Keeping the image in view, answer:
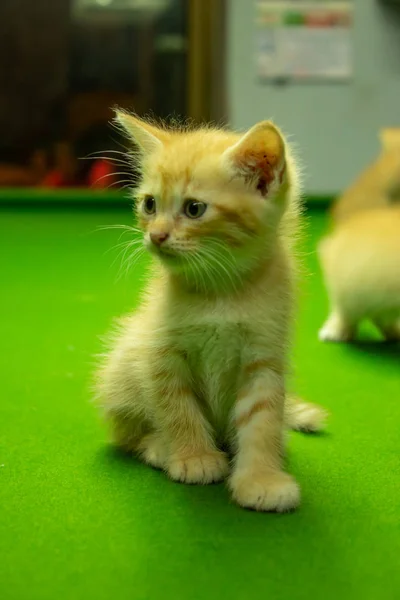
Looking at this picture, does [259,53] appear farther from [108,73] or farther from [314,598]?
[314,598]

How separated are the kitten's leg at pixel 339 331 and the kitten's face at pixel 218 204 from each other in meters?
1.16

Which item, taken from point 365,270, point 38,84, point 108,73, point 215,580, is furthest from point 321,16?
point 215,580

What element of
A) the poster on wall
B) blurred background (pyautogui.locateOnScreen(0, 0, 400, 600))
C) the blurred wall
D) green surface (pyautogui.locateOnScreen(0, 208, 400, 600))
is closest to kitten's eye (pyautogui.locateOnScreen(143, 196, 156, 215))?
blurred background (pyautogui.locateOnScreen(0, 0, 400, 600))

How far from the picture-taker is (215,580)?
1100mm

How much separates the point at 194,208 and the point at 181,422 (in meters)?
0.36

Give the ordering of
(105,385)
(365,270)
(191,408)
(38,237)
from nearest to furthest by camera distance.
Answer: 1. (191,408)
2. (105,385)
3. (365,270)
4. (38,237)

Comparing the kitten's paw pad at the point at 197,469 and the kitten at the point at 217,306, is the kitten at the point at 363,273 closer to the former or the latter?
the kitten at the point at 217,306

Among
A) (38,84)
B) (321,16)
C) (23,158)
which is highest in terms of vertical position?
(321,16)

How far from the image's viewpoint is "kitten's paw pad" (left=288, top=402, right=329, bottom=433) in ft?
5.58

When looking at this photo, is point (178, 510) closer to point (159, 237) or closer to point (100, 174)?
point (159, 237)

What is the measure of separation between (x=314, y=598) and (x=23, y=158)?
634 centimetres

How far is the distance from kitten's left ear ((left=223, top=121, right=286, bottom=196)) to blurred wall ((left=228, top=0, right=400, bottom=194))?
4.45m

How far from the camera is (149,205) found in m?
1.42

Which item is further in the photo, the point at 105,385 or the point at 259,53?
the point at 259,53
